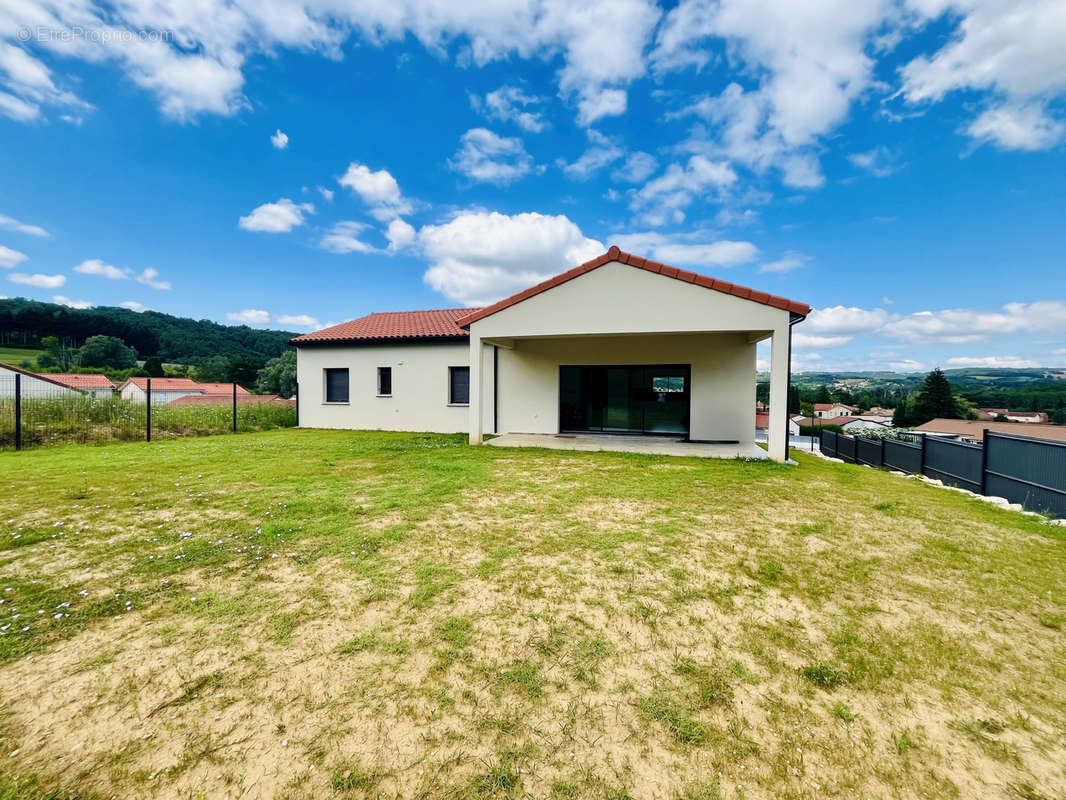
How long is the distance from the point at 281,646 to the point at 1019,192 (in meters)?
31.9

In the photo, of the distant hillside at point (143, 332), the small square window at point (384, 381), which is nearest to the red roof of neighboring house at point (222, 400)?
the small square window at point (384, 381)

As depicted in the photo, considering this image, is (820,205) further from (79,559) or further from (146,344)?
(146,344)

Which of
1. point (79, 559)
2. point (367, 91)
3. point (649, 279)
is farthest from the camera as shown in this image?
point (367, 91)

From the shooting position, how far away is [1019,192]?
1909cm

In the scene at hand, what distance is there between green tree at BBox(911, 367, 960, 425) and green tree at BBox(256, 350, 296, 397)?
8407cm

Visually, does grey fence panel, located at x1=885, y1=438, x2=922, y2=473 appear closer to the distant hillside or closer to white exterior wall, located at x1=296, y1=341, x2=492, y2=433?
white exterior wall, located at x1=296, y1=341, x2=492, y2=433

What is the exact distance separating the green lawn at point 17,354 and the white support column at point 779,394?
240 feet

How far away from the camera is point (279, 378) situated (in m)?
45.4

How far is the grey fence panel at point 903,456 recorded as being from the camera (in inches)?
446

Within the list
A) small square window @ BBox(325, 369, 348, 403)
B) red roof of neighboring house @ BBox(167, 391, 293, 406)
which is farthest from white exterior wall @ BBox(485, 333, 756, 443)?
red roof of neighboring house @ BBox(167, 391, 293, 406)

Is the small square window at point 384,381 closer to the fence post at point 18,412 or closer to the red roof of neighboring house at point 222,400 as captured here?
the red roof of neighboring house at point 222,400

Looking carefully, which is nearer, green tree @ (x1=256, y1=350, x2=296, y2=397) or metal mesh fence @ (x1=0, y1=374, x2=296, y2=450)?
metal mesh fence @ (x1=0, y1=374, x2=296, y2=450)

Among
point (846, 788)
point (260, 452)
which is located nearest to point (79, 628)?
point (846, 788)

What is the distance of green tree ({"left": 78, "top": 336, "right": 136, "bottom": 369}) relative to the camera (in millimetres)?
49812
